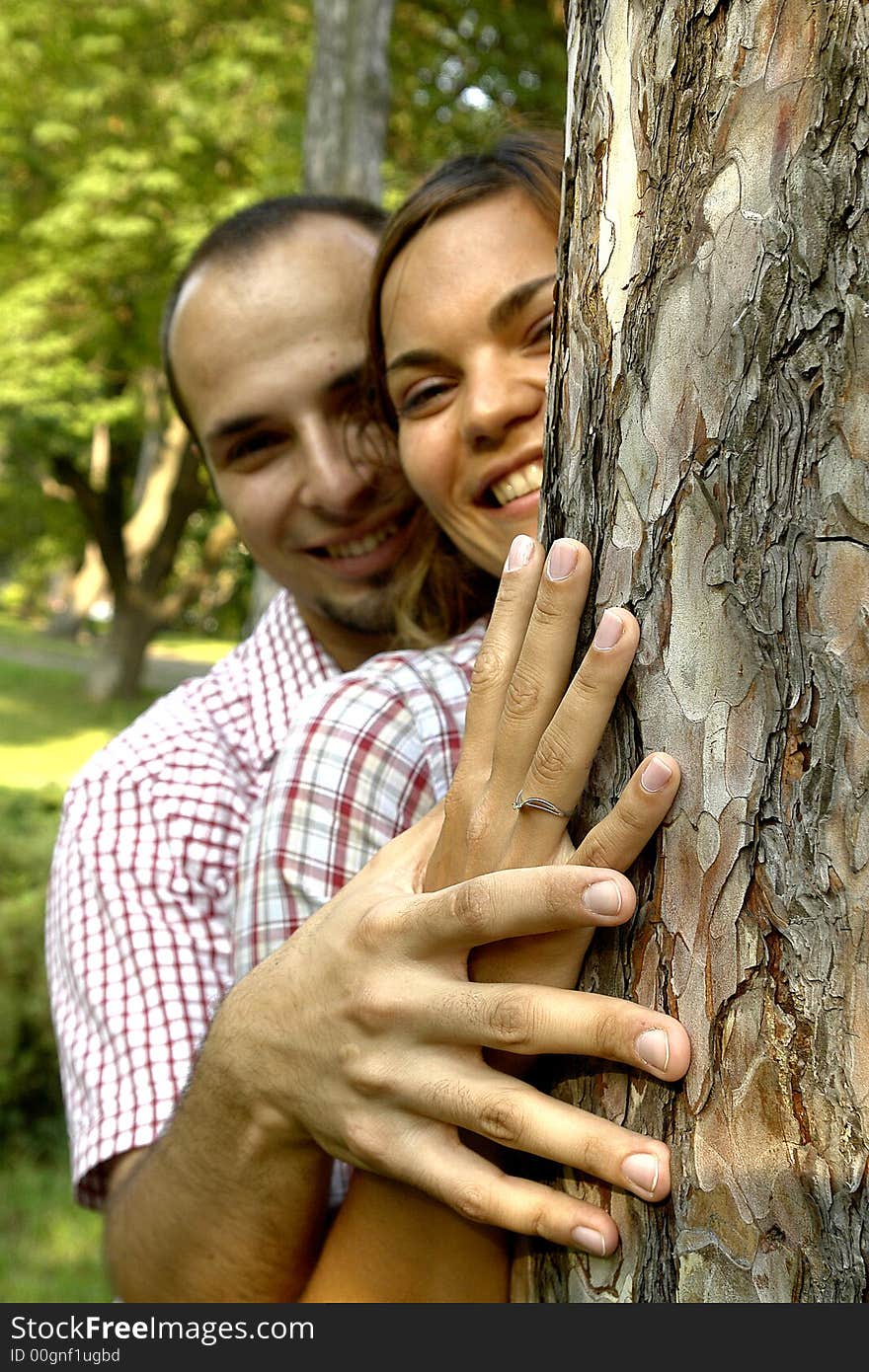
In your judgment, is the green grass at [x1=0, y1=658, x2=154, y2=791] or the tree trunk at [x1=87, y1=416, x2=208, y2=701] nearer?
the green grass at [x1=0, y1=658, x2=154, y2=791]

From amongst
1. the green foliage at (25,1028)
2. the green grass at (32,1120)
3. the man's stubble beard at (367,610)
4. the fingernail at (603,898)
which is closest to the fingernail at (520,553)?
the fingernail at (603,898)

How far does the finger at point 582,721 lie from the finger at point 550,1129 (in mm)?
259

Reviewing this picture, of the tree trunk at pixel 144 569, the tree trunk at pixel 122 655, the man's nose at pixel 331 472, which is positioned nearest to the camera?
the man's nose at pixel 331 472

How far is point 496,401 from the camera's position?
6.48 ft

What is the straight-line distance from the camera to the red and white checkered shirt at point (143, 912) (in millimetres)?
2221

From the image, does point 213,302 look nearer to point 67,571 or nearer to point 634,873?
point 634,873

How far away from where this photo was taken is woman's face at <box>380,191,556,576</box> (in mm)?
1984

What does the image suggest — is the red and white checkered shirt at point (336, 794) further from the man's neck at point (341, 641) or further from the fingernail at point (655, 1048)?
the man's neck at point (341, 641)

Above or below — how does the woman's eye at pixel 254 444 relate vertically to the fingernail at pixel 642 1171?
above

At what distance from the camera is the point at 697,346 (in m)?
1.15

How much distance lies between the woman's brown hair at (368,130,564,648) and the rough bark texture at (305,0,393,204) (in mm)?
3925

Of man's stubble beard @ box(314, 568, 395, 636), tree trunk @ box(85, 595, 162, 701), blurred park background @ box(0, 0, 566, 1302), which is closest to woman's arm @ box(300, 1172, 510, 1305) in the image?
man's stubble beard @ box(314, 568, 395, 636)

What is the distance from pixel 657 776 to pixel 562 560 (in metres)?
0.25

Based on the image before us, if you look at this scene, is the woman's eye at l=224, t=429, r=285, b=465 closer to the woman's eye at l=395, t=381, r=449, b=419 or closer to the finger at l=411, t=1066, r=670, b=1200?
the woman's eye at l=395, t=381, r=449, b=419
